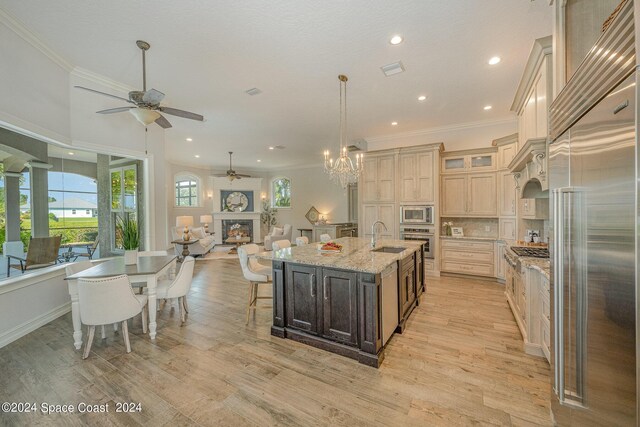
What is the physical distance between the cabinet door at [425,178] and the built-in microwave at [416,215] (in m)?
0.19

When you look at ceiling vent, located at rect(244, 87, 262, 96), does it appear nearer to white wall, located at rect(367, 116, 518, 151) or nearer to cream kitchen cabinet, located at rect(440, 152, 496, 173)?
white wall, located at rect(367, 116, 518, 151)

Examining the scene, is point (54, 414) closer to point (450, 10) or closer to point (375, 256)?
point (375, 256)

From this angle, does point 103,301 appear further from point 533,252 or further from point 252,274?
point 533,252

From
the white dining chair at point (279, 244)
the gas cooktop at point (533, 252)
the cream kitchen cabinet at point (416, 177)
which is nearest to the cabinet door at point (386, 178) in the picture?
the cream kitchen cabinet at point (416, 177)

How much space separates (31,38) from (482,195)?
23.6 feet

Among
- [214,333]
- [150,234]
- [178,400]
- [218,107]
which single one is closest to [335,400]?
[178,400]

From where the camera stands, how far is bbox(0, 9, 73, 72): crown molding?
256 cm

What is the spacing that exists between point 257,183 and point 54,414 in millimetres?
9966

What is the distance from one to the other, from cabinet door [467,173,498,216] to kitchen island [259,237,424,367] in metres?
3.12

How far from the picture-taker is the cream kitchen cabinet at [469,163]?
17.0 feet

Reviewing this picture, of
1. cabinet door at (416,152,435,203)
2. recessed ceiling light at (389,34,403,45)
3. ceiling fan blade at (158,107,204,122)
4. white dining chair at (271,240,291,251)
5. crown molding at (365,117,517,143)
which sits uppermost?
recessed ceiling light at (389,34,403,45)

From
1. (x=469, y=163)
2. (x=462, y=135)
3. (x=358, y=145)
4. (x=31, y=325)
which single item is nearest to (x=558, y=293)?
(x=469, y=163)

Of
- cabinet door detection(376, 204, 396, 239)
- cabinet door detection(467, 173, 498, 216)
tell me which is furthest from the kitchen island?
cabinet door detection(467, 173, 498, 216)

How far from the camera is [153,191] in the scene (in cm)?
452
